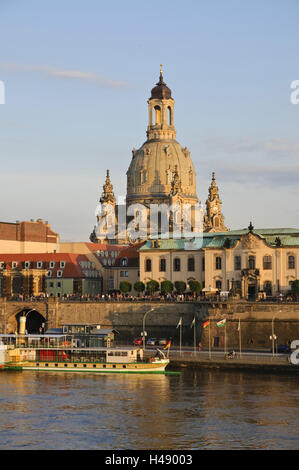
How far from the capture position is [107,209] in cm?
19812

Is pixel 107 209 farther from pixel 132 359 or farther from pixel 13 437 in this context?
pixel 13 437

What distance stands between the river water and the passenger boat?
207cm

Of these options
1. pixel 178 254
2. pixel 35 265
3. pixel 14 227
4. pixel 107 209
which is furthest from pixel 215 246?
pixel 107 209

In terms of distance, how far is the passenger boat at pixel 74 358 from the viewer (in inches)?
3669

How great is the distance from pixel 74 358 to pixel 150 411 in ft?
95.8

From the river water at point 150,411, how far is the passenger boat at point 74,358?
2075 mm

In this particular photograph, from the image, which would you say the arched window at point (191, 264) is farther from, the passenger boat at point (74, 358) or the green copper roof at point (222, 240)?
the passenger boat at point (74, 358)

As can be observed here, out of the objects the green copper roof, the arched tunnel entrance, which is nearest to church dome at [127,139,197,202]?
the green copper roof

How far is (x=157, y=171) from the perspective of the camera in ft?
634

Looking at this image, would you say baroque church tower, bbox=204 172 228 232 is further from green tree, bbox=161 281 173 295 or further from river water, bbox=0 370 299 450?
river water, bbox=0 370 299 450

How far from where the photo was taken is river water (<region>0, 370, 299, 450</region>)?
195ft

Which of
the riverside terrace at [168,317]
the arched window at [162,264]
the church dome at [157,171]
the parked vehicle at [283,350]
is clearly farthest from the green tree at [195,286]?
the church dome at [157,171]

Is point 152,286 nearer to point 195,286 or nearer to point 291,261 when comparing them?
point 195,286

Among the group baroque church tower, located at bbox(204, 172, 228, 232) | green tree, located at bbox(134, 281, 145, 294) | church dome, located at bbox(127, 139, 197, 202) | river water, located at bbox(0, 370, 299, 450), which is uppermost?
church dome, located at bbox(127, 139, 197, 202)
